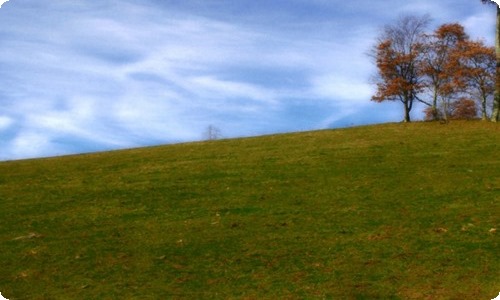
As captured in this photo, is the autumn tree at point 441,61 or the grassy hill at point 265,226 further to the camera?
the autumn tree at point 441,61

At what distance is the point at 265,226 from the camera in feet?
66.6

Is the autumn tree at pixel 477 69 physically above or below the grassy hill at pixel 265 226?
above

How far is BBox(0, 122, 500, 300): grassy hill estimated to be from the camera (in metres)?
15.1

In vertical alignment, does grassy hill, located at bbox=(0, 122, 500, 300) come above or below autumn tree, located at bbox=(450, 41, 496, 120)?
below

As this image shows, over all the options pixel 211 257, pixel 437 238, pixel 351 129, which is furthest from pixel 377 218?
pixel 351 129

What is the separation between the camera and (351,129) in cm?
4722

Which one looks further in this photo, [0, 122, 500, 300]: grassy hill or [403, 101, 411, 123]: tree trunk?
[403, 101, 411, 123]: tree trunk

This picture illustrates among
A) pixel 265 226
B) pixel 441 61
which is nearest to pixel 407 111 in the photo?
pixel 441 61

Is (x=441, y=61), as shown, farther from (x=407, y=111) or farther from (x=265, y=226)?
(x=265, y=226)

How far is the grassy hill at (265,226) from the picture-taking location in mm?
15078

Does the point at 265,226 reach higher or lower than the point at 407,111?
lower

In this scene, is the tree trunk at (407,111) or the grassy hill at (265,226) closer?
the grassy hill at (265,226)

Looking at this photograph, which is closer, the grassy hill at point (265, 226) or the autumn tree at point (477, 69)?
the grassy hill at point (265, 226)

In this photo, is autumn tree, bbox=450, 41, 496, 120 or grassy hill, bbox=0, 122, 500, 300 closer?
grassy hill, bbox=0, 122, 500, 300
